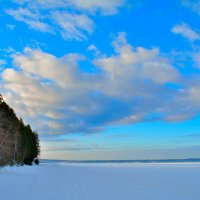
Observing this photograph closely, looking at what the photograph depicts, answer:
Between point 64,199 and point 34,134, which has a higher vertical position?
Answer: point 34,134

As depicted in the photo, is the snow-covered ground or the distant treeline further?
the distant treeline

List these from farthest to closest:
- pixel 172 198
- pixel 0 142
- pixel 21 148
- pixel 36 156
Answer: pixel 36 156 < pixel 21 148 < pixel 0 142 < pixel 172 198

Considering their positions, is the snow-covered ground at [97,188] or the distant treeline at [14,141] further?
the distant treeline at [14,141]

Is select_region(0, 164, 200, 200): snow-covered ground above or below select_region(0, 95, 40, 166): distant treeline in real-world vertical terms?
below

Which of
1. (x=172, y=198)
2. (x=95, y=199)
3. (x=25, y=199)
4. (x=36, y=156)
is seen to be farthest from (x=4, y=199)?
(x=36, y=156)

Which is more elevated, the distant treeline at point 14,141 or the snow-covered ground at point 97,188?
the distant treeline at point 14,141

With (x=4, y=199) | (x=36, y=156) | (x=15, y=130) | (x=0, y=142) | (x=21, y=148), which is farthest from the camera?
(x=36, y=156)

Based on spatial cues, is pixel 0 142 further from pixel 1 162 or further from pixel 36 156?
pixel 36 156

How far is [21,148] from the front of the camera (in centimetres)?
7731

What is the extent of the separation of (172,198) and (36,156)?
85.2 m

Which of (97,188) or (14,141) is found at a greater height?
(14,141)

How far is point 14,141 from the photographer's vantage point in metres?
63.0

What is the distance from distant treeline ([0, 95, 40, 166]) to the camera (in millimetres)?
49125

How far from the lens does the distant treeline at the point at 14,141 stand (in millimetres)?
49125
